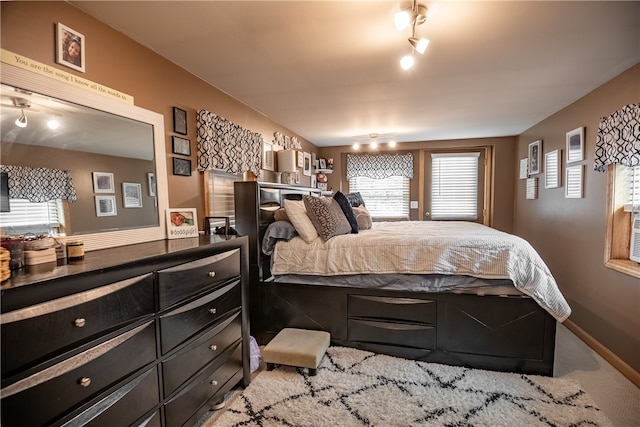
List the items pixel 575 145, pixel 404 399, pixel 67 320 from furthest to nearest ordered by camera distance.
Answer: pixel 575 145
pixel 404 399
pixel 67 320

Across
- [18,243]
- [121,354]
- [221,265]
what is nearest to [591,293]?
[221,265]

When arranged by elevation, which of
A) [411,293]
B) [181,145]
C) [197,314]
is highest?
[181,145]

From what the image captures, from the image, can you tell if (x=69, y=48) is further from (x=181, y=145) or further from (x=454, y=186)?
(x=454, y=186)

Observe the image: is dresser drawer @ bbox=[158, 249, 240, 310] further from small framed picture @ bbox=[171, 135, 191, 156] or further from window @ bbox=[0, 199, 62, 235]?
small framed picture @ bbox=[171, 135, 191, 156]

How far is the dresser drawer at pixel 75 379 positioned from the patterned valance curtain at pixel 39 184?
701mm

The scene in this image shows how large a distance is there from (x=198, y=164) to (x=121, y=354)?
156 centimetres

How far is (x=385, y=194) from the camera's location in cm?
536

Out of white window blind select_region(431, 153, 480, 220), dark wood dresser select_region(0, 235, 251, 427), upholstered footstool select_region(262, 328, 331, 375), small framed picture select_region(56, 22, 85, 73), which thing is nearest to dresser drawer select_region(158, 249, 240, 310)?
dark wood dresser select_region(0, 235, 251, 427)

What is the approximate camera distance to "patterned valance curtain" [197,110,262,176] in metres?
2.35

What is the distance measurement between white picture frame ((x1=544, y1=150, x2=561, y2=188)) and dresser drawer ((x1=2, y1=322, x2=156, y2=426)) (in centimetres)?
394

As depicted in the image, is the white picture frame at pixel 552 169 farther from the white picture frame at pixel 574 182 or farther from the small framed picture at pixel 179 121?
the small framed picture at pixel 179 121

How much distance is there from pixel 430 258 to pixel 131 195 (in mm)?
1984

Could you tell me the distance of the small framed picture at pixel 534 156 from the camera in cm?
373

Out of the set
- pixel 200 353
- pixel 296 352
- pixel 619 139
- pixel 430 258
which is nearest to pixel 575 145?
pixel 619 139
